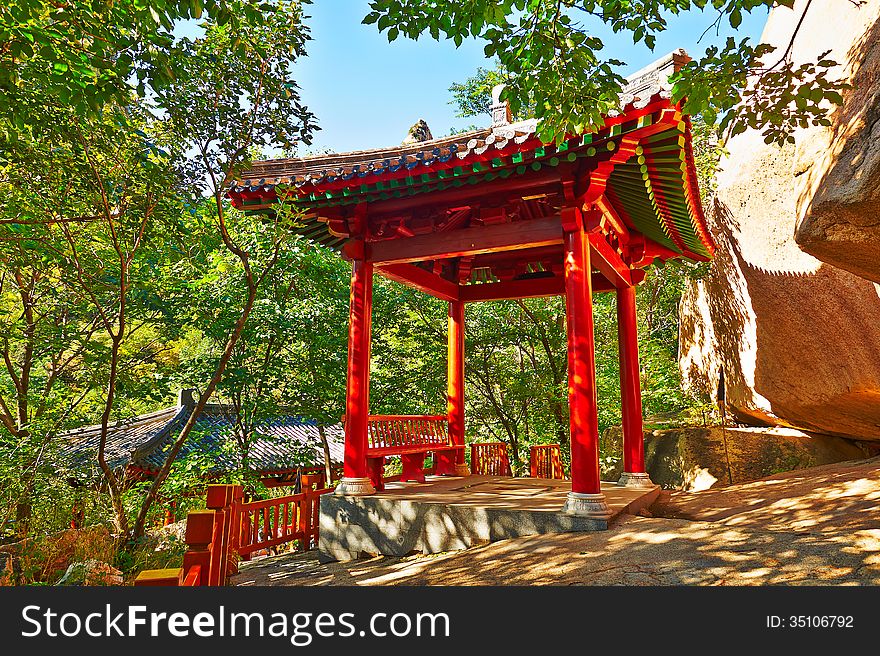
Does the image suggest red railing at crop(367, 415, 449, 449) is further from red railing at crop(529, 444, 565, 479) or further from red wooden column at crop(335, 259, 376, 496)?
red railing at crop(529, 444, 565, 479)

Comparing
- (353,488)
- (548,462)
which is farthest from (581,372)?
(548,462)

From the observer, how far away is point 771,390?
745 cm

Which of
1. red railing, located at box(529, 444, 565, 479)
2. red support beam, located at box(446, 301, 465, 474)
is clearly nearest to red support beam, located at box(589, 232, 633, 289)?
red support beam, located at box(446, 301, 465, 474)

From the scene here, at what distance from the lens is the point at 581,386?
5.08m

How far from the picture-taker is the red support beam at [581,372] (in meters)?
4.97

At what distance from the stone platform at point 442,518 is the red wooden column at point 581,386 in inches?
8.2

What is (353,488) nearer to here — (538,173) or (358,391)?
(358,391)

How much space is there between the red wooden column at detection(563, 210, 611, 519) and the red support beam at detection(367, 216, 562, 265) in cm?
25

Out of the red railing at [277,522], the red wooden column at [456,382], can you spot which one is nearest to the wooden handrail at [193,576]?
the red railing at [277,522]

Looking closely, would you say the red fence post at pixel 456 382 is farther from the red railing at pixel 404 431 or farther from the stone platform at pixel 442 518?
the stone platform at pixel 442 518

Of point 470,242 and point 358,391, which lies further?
point 358,391

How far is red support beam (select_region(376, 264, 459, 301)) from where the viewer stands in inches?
265

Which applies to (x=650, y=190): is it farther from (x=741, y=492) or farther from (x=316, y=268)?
(x=316, y=268)

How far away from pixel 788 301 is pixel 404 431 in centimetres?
489
